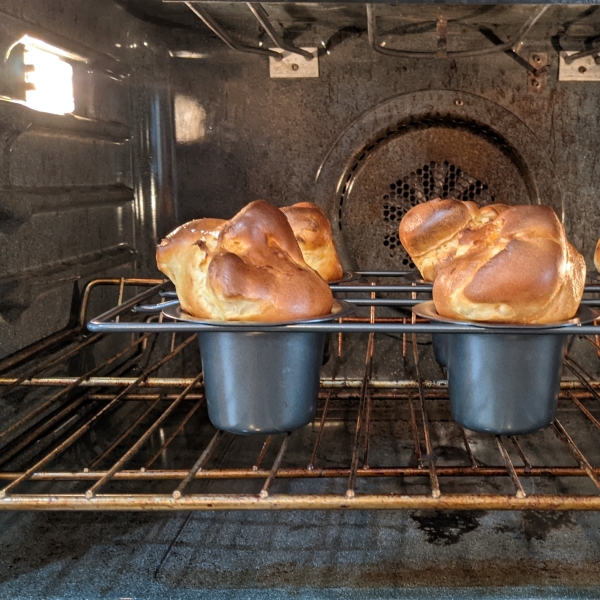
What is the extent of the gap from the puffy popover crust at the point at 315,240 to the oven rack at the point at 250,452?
0.26 metres

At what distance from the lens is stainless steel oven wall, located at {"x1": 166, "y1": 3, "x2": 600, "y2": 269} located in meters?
1.79

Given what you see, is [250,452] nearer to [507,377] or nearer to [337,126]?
[507,377]

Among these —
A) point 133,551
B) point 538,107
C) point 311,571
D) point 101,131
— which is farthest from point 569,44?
point 133,551

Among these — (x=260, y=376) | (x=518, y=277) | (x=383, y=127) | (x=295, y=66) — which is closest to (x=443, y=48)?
(x=383, y=127)

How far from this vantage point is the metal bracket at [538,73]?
1786mm

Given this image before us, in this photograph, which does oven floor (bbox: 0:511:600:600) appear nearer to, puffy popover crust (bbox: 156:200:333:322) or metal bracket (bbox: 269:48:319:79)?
puffy popover crust (bbox: 156:200:333:322)

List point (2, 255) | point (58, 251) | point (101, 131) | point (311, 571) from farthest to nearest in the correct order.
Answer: point (101, 131), point (58, 251), point (2, 255), point (311, 571)

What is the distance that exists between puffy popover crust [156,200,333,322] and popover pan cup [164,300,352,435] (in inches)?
1.5

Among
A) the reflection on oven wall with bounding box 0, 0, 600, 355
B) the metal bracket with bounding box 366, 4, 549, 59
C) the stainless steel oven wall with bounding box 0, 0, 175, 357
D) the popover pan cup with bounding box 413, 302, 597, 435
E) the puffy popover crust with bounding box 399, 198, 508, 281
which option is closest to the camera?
the popover pan cup with bounding box 413, 302, 597, 435

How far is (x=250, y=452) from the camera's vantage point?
151 cm

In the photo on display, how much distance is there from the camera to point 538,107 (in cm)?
180

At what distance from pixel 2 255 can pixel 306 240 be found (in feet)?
2.13

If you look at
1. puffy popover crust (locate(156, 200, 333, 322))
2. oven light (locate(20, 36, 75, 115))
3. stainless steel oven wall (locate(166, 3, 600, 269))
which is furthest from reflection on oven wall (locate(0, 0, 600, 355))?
puffy popover crust (locate(156, 200, 333, 322))

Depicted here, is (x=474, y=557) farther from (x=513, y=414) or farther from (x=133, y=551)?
(x=133, y=551)
